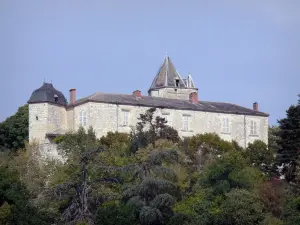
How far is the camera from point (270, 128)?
7412 cm

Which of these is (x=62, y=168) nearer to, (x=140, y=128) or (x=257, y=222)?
(x=140, y=128)

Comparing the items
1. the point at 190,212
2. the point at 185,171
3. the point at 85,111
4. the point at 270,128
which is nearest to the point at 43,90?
the point at 85,111

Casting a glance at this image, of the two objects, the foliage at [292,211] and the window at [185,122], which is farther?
the window at [185,122]

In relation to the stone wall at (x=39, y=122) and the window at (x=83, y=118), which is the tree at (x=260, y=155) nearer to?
the window at (x=83, y=118)

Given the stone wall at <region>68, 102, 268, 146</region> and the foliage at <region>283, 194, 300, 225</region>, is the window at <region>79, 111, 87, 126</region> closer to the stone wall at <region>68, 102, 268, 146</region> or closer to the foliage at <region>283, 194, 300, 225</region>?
the stone wall at <region>68, 102, 268, 146</region>

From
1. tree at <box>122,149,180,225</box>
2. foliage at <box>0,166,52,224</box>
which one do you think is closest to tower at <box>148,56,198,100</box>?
tree at <box>122,149,180,225</box>

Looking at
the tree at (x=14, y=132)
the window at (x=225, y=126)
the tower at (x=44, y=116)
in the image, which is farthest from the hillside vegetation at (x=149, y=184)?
the tree at (x=14, y=132)

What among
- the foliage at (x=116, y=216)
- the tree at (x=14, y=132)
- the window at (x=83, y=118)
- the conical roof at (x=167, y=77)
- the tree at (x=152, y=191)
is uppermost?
the conical roof at (x=167, y=77)

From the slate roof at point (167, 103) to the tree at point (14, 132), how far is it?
8274 mm

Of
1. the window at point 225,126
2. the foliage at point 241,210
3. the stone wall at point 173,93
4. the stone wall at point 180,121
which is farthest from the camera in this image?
the stone wall at point 173,93

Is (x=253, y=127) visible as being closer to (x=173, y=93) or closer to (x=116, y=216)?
(x=173, y=93)

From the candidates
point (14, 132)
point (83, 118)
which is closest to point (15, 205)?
point (83, 118)

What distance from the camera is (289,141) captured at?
48.3 meters

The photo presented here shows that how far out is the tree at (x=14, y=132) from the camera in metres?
64.4
